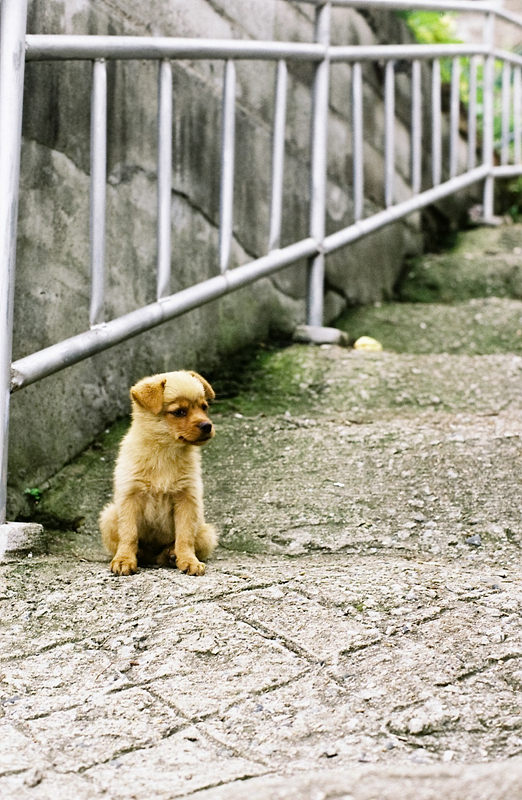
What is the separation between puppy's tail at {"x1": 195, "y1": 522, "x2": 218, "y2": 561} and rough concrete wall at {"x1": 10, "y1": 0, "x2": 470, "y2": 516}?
71 centimetres

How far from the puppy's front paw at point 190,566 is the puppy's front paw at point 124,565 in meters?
0.14

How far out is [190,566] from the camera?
2676mm

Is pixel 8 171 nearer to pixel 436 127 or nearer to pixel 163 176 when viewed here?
pixel 163 176

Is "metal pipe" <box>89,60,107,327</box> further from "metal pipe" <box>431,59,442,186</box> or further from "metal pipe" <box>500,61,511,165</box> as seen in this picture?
"metal pipe" <box>500,61,511,165</box>

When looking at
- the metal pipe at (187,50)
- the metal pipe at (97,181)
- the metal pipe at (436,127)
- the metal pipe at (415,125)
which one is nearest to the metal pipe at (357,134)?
the metal pipe at (187,50)

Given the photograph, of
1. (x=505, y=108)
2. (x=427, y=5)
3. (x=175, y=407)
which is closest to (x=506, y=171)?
(x=505, y=108)

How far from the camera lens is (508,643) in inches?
82.9

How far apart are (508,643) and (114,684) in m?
0.94

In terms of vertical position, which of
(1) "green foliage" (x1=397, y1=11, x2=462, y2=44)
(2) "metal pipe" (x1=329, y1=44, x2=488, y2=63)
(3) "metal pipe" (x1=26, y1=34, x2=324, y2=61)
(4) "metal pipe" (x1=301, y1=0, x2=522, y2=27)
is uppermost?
(1) "green foliage" (x1=397, y1=11, x2=462, y2=44)

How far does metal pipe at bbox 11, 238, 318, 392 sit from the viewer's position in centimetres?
281

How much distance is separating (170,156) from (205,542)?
1.55m

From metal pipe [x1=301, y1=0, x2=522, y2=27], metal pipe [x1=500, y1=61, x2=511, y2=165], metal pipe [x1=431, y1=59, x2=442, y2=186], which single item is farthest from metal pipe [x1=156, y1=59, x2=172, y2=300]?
metal pipe [x1=500, y1=61, x2=511, y2=165]

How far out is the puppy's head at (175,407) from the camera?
277 centimetres

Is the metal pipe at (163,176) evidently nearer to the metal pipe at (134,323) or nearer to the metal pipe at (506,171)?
the metal pipe at (134,323)
